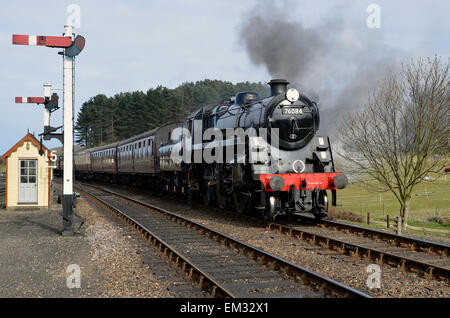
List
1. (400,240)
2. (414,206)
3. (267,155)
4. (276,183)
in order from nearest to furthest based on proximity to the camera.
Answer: (400,240), (276,183), (267,155), (414,206)

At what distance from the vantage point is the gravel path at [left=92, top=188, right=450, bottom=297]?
236 inches

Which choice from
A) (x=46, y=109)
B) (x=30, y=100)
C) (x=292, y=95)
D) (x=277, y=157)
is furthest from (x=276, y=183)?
(x=30, y=100)

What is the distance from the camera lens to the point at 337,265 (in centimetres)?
743

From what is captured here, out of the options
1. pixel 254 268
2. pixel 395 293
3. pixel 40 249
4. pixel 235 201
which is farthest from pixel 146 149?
pixel 395 293

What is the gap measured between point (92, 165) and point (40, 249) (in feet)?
113

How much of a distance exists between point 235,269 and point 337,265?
1.72m

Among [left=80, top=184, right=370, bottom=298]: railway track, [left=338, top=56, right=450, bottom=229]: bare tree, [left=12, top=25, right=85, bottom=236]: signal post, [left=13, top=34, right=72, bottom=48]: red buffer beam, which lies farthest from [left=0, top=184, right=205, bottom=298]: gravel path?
[left=338, top=56, right=450, bottom=229]: bare tree

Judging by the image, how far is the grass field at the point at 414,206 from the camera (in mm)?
21719

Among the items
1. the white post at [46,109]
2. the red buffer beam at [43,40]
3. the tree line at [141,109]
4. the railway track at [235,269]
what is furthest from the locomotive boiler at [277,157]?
the tree line at [141,109]

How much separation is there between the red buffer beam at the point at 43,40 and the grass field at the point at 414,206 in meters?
13.9

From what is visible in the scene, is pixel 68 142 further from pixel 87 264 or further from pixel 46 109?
pixel 46 109

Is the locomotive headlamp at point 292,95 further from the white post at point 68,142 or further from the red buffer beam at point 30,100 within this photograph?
the red buffer beam at point 30,100

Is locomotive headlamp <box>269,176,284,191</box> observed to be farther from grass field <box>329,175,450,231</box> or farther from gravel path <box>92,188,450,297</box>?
grass field <box>329,175,450,231</box>

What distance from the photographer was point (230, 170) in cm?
1290
